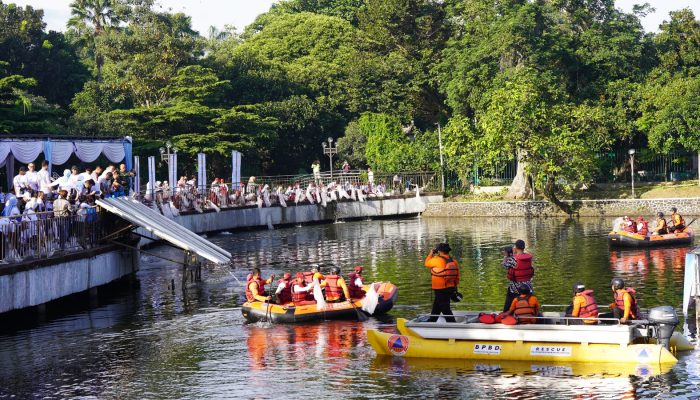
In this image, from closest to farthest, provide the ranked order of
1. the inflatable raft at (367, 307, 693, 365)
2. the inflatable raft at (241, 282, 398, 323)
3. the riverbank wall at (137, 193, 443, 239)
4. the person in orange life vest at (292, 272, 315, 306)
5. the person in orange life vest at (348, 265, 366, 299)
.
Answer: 1. the inflatable raft at (367, 307, 693, 365)
2. the inflatable raft at (241, 282, 398, 323)
3. the person in orange life vest at (292, 272, 315, 306)
4. the person in orange life vest at (348, 265, 366, 299)
5. the riverbank wall at (137, 193, 443, 239)

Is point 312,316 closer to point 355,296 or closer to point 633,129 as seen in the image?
point 355,296

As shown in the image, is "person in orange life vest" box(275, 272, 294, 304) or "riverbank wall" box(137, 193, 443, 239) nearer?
"person in orange life vest" box(275, 272, 294, 304)

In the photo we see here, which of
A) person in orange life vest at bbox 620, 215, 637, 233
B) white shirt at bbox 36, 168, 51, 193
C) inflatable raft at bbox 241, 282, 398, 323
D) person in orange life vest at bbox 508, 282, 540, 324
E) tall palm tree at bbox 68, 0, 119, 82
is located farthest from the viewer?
tall palm tree at bbox 68, 0, 119, 82

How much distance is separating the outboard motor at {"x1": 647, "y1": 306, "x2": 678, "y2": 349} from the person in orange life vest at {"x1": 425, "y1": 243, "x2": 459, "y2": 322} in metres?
4.97

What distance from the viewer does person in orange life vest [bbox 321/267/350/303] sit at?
30.4 metres

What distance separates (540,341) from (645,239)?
25.6m

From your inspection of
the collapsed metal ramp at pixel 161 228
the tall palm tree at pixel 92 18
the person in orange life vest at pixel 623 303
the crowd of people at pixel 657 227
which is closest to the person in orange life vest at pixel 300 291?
the collapsed metal ramp at pixel 161 228

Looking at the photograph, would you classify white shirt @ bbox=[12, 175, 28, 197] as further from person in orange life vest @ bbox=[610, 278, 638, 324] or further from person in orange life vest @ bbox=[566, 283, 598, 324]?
person in orange life vest @ bbox=[610, 278, 638, 324]

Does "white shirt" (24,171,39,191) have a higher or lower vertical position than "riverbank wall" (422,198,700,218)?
higher

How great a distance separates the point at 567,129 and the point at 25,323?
142ft

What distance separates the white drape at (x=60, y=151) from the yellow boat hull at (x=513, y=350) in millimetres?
21107

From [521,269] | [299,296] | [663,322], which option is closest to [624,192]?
[299,296]

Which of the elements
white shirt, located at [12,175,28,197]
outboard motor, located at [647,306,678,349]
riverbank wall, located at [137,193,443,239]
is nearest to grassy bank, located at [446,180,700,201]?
riverbank wall, located at [137,193,443,239]

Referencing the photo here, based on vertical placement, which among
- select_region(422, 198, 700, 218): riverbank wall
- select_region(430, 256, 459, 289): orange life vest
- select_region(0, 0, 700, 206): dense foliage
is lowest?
select_region(430, 256, 459, 289): orange life vest
